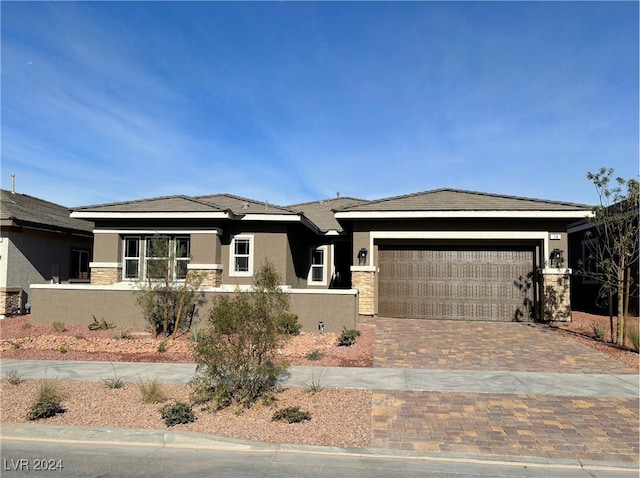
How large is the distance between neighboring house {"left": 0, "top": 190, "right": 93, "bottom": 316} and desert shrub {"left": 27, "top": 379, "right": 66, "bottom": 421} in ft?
36.7

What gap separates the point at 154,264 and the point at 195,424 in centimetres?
755

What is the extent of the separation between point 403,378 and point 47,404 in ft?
19.8

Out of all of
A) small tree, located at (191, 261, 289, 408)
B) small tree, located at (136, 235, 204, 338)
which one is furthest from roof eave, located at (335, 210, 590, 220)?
small tree, located at (191, 261, 289, 408)

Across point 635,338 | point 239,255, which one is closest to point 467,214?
point 635,338

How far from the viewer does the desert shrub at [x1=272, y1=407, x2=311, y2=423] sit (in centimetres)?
652

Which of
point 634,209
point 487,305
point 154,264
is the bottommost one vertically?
point 487,305

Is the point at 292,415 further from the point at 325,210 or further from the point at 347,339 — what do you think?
the point at 325,210

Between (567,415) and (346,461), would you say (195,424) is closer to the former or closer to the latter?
(346,461)

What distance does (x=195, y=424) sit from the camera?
6465mm

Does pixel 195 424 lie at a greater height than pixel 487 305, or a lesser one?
lesser

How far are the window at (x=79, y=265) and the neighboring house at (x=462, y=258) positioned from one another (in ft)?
40.9

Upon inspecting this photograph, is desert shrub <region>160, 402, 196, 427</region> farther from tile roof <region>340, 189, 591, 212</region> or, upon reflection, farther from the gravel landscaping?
tile roof <region>340, 189, 591, 212</region>

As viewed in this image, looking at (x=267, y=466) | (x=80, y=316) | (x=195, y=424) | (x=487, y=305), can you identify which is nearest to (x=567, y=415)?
(x=267, y=466)

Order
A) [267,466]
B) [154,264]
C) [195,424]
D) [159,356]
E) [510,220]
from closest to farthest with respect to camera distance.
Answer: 1. [267,466]
2. [195,424]
3. [159,356]
4. [154,264]
5. [510,220]
